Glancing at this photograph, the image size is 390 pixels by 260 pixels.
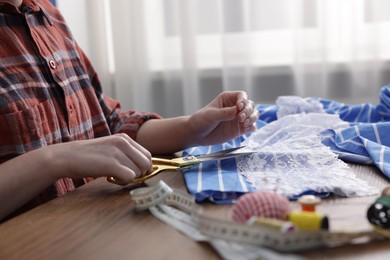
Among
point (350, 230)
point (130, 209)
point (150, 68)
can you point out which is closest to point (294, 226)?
point (350, 230)

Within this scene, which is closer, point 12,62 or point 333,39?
point 12,62

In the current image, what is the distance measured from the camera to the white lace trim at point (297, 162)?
677mm

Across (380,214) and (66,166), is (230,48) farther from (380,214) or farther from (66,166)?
(380,214)

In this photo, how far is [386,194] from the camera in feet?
1.99

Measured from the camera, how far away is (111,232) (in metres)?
0.58

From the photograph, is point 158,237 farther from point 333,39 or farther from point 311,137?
point 333,39

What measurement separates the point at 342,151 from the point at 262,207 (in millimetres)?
362

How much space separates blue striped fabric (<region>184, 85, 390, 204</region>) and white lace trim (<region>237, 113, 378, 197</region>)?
0.07ft

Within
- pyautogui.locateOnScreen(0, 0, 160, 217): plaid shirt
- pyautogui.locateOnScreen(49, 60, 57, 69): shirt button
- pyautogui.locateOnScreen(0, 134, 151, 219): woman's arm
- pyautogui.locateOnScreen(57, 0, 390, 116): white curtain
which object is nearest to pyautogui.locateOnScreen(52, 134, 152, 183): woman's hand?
pyautogui.locateOnScreen(0, 134, 151, 219): woman's arm

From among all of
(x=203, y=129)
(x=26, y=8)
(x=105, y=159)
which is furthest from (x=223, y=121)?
(x=26, y=8)

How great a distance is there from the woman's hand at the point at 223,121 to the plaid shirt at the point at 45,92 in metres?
0.15

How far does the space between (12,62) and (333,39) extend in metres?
1.14

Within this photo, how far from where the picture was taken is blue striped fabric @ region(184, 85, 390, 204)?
674 millimetres

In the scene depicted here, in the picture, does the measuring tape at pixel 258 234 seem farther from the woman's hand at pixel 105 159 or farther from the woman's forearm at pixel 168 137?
the woman's forearm at pixel 168 137
